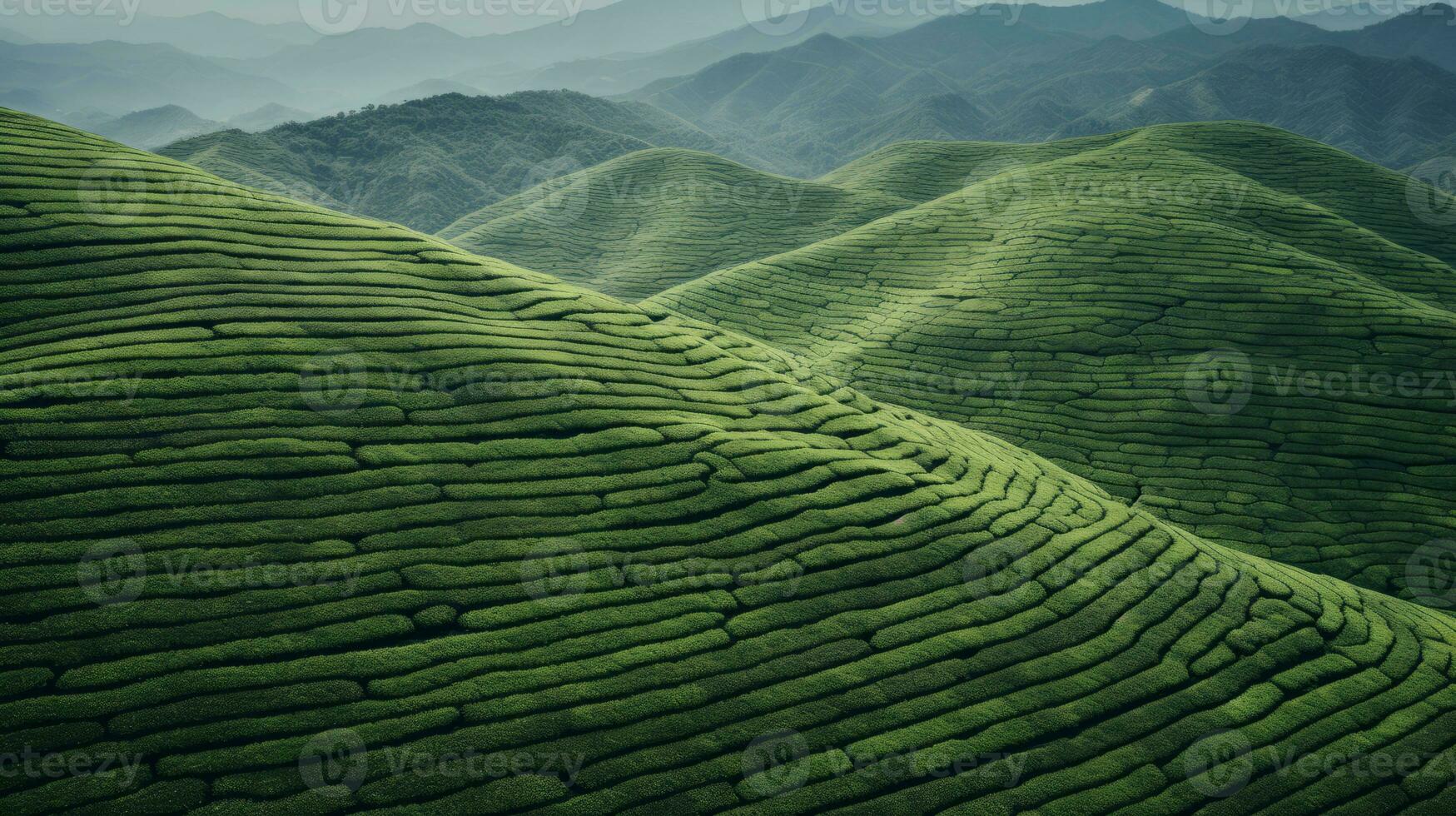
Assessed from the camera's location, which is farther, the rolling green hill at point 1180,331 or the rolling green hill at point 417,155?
the rolling green hill at point 417,155

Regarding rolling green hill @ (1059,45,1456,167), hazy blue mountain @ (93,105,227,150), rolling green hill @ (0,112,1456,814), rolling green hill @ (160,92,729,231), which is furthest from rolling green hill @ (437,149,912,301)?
hazy blue mountain @ (93,105,227,150)

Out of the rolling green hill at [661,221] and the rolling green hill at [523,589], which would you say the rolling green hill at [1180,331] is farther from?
the rolling green hill at [661,221]

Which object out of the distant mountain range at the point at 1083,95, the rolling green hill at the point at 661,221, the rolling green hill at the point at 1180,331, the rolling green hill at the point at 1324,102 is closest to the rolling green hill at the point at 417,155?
the rolling green hill at the point at 661,221

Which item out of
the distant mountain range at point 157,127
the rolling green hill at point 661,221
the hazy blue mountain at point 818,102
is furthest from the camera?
the distant mountain range at point 157,127

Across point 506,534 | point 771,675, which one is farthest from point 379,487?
point 771,675

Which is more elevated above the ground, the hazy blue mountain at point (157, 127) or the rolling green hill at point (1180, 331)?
the hazy blue mountain at point (157, 127)
